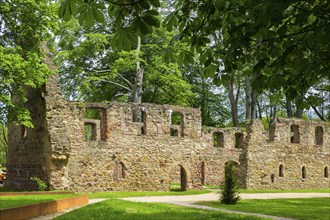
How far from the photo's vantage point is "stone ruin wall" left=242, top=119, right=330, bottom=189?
3388 centimetres

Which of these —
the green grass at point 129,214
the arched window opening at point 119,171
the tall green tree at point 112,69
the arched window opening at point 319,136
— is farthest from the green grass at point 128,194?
the arched window opening at point 319,136

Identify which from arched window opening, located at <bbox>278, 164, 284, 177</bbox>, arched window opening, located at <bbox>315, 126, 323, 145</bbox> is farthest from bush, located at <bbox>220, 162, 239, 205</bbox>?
arched window opening, located at <bbox>315, 126, 323, 145</bbox>

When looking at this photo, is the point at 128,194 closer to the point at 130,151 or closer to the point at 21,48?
the point at 130,151

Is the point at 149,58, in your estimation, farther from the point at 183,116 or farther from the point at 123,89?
the point at 183,116

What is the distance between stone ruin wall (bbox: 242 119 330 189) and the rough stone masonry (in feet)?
0.25

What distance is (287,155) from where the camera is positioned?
118ft

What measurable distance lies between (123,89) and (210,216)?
27670 millimetres

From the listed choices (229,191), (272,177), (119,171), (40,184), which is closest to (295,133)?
(272,177)

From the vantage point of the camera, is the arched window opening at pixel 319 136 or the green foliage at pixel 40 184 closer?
the green foliage at pixel 40 184

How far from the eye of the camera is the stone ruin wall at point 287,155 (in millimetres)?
33875

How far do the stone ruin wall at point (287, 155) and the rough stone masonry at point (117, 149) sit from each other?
0.08m

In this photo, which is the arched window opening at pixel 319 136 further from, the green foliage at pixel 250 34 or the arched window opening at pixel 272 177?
the green foliage at pixel 250 34

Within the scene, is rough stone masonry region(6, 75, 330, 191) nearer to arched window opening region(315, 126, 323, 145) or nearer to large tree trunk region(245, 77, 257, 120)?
arched window opening region(315, 126, 323, 145)

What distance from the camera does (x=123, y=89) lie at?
40.0m
